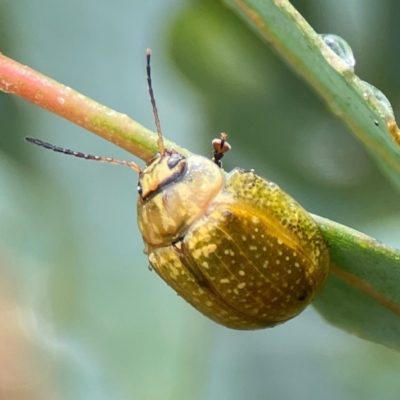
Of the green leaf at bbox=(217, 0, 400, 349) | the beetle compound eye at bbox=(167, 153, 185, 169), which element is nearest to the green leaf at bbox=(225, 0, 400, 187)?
Answer: the green leaf at bbox=(217, 0, 400, 349)

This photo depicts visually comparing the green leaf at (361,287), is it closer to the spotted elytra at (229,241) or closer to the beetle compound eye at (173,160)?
the spotted elytra at (229,241)

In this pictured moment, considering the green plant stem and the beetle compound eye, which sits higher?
the beetle compound eye

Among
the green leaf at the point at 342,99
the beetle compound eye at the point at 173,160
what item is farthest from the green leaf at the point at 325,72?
the beetle compound eye at the point at 173,160

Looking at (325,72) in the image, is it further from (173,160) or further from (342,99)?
(173,160)

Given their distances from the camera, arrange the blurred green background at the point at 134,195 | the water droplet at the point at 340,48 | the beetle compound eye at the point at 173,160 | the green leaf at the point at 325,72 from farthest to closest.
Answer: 1. the blurred green background at the point at 134,195
2. the beetle compound eye at the point at 173,160
3. the water droplet at the point at 340,48
4. the green leaf at the point at 325,72

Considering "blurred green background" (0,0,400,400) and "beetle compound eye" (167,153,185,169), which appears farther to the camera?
"blurred green background" (0,0,400,400)

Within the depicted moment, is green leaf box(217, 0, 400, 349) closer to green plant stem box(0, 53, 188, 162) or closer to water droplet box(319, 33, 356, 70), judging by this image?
water droplet box(319, 33, 356, 70)

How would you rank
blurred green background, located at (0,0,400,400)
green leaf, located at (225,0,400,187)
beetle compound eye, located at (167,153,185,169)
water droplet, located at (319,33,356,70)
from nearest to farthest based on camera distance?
Result: green leaf, located at (225,0,400,187), water droplet, located at (319,33,356,70), beetle compound eye, located at (167,153,185,169), blurred green background, located at (0,0,400,400)

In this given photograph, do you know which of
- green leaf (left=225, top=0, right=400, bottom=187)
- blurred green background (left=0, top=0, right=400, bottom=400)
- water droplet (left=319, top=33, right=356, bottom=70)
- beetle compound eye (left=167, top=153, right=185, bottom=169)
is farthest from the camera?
blurred green background (left=0, top=0, right=400, bottom=400)
